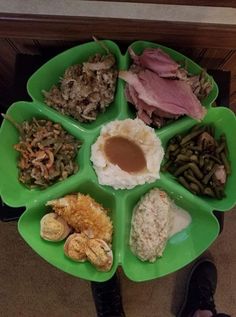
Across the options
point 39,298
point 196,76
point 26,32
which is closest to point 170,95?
point 196,76

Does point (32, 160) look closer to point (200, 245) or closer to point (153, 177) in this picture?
point (153, 177)

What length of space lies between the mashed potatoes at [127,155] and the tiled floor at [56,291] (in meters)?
0.78

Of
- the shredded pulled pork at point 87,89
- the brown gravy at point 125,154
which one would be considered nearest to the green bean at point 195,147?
the brown gravy at point 125,154

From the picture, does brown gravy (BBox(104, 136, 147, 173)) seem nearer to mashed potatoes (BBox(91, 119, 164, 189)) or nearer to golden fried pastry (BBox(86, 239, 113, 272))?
mashed potatoes (BBox(91, 119, 164, 189))

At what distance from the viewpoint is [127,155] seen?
5.05 feet

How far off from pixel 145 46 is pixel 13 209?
72cm

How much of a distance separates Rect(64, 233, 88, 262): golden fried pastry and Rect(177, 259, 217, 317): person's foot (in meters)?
0.77

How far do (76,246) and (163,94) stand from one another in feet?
1.86

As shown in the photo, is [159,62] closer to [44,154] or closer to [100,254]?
[44,154]

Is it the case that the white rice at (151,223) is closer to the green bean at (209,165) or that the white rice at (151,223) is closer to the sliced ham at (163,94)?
the green bean at (209,165)

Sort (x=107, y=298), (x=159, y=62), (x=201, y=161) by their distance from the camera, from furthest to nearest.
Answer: (x=107, y=298), (x=201, y=161), (x=159, y=62)

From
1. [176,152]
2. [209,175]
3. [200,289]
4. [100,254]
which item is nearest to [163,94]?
[176,152]

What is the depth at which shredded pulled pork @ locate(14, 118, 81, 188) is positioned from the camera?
1512 millimetres

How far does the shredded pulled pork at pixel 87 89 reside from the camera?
4.92 feet
